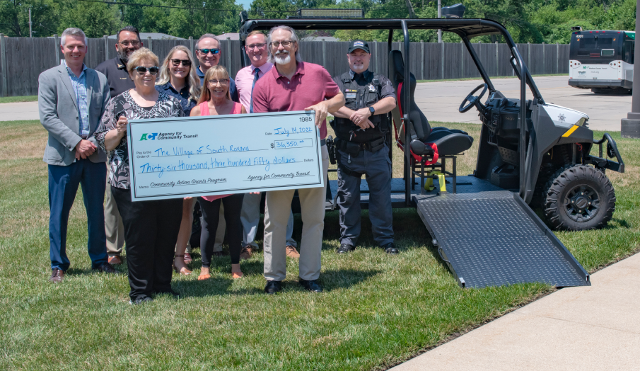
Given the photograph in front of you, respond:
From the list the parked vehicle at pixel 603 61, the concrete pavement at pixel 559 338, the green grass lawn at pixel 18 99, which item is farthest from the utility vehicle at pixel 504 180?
the parked vehicle at pixel 603 61

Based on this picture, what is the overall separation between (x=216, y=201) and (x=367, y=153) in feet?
4.65

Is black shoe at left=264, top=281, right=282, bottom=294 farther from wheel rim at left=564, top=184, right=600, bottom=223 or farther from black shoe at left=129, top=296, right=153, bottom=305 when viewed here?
wheel rim at left=564, top=184, right=600, bottom=223

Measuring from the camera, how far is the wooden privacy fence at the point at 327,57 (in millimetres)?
23047

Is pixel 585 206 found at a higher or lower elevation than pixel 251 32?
lower

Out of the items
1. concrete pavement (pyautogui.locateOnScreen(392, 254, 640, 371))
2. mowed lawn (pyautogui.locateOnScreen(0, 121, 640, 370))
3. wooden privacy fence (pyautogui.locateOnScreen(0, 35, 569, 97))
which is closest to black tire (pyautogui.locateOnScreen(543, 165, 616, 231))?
mowed lawn (pyautogui.locateOnScreen(0, 121, 640, 370))

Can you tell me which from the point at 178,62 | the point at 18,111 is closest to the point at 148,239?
the point at 178,62

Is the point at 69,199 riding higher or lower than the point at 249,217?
higher

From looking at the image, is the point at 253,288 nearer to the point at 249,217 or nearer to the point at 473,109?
the point at 249,217

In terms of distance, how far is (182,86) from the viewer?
532 cm

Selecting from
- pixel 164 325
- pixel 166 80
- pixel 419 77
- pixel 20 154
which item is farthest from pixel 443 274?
pixel 419 77

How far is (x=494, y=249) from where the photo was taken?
500cm

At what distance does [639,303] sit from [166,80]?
388cm

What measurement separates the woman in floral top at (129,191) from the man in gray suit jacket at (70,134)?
2.15ft

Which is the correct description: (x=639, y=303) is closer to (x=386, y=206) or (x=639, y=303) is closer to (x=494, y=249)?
(x=494, y=249)
